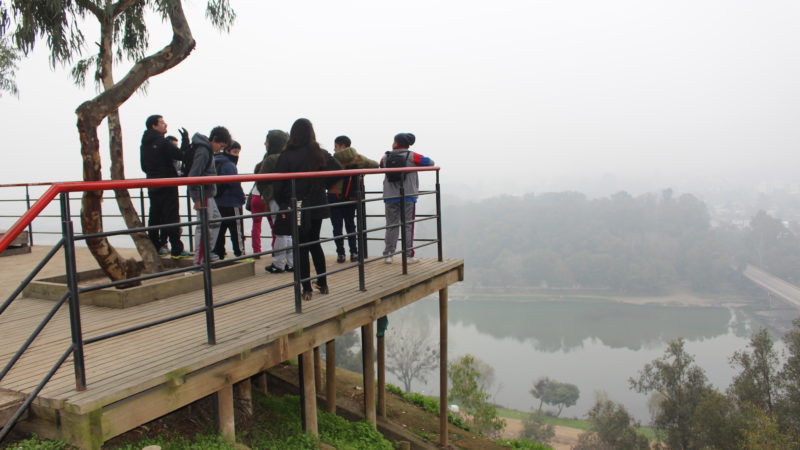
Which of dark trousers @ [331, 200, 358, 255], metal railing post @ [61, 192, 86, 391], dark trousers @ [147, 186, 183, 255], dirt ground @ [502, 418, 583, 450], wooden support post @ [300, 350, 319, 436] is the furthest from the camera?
dirt ground @ [502, 418, 583, 450]

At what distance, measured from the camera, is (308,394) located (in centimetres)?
494

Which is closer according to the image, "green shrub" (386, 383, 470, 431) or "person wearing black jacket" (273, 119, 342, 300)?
"person wearing black jacket" (273, 119, 342, 300)

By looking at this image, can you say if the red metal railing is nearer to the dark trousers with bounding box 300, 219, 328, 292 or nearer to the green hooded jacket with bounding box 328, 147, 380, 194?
the dark trousers with bounding box 300, 219, 328, 292

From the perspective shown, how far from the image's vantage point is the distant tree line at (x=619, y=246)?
364ft

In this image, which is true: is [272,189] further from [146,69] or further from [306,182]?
[146,69]

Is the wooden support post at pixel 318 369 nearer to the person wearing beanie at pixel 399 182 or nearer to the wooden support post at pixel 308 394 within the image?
the person wearing beanie at pixel 399 182

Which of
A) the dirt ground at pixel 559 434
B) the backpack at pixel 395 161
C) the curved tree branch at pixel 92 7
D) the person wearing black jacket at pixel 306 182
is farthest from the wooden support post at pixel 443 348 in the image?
the dirt ground at pixel 559 434

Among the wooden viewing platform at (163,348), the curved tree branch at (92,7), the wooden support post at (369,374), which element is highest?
the curved tree branch at (92,7)

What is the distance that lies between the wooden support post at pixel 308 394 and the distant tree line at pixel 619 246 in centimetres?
11287

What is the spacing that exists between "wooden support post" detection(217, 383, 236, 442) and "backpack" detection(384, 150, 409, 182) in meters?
3.26

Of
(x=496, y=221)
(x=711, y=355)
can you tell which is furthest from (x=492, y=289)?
(x=711, y=355)

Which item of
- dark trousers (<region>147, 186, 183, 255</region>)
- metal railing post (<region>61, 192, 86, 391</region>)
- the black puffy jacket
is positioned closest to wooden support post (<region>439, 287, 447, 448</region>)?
dark trousers (<region>147, 186, 183, 255</region>)

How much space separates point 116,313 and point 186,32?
10.6 feet

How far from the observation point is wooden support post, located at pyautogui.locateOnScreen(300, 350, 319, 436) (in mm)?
4848
